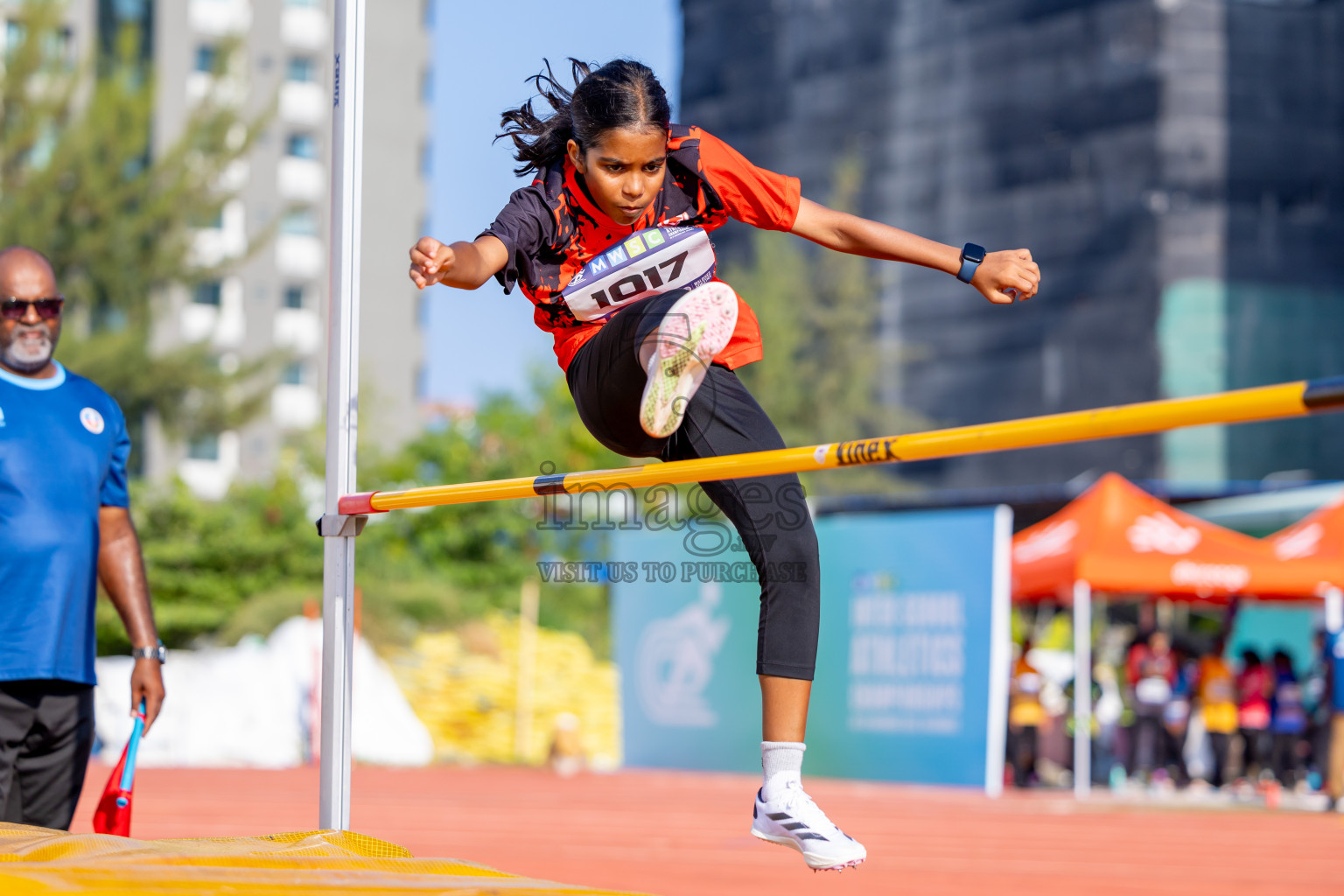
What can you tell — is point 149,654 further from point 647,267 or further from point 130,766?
point 647,267

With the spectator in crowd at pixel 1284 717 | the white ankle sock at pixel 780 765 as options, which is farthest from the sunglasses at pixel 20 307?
the spectator in crowd at pixel 1284 717

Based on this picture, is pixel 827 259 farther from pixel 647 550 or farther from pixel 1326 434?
pixel 647 550

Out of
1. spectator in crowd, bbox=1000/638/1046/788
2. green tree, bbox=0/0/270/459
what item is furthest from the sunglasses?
green tree, bbox=0/0/270/459

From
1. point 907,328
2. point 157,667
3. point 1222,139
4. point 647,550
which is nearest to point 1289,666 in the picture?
point 647,550

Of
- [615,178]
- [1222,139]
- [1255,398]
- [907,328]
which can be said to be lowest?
[1255,398]

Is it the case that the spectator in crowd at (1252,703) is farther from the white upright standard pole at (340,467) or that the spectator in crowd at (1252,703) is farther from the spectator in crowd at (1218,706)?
the white upright standard pole at (340,467)

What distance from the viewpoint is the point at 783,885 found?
17.3 feet

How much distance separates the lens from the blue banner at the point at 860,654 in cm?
1000

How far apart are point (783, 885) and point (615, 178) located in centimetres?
331

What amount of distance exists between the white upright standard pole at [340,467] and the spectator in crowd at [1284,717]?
943cm

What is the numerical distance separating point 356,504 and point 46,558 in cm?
71

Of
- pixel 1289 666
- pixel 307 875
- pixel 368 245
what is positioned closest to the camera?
pixel 307 875

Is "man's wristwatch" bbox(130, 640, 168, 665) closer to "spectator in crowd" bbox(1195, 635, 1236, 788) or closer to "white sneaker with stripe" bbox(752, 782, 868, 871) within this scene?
"white sneaker with stripe" bbox(752, 782, 868, 871)

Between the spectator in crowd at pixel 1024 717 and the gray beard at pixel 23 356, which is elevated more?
the gray beard at pixel 23 356
